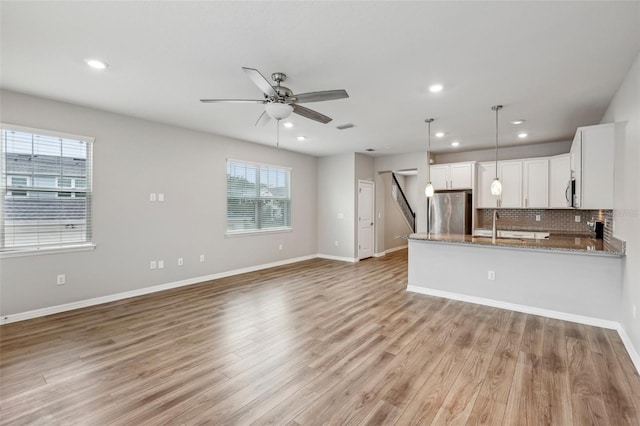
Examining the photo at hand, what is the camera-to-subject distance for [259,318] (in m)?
3.70

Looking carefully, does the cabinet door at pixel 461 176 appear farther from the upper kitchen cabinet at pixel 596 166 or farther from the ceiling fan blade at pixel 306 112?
the ceiling fan blade at pixel 306 112

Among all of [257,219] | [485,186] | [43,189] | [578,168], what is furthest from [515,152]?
[43,189]

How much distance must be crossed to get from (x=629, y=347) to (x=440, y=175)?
4586 mm

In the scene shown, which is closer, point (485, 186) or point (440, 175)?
point (485, 186)

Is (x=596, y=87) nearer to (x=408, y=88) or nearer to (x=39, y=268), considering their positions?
(x=408, y=88)

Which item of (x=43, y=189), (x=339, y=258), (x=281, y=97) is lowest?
(x=339, y=258)

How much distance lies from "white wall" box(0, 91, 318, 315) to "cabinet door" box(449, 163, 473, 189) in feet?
14.4

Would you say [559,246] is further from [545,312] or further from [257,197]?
[257,197]

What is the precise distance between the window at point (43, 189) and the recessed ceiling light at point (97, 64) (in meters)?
1.63

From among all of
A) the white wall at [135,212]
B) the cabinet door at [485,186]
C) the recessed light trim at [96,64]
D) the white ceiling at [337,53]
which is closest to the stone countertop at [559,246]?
the white ceiling at [337,53]

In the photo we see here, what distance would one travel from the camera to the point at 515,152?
654 cm

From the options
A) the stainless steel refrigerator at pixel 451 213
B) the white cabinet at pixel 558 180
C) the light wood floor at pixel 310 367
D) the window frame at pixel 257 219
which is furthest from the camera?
the stainless steel refrigerator at pixel 451 213

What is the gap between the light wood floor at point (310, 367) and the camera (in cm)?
202

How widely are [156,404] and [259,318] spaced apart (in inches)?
65.4
